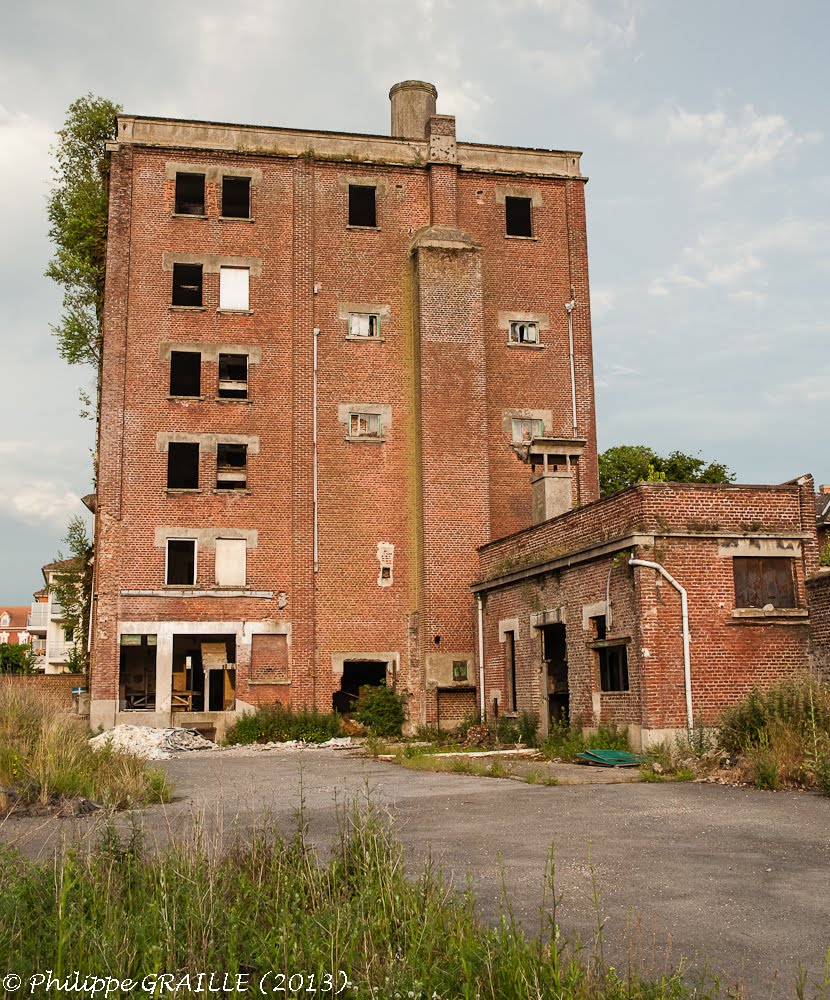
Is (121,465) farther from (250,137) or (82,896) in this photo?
(82,896)

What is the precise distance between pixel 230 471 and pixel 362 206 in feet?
31.1

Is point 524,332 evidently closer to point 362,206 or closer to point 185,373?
point 362,206

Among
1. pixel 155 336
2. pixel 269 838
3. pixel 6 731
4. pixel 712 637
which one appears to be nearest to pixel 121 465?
pixel 155 336

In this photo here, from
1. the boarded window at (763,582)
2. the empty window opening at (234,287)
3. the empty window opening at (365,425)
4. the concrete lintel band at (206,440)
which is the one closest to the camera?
the boarded window at (763,582)

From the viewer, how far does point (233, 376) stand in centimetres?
3131

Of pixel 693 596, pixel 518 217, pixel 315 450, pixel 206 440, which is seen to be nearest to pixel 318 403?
pixel 315 450

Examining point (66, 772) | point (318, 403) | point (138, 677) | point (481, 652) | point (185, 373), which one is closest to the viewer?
point (66, 772)

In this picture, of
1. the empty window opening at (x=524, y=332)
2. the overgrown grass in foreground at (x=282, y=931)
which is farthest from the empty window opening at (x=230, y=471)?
the overgrown grass in foreground at (x=282, y=931)

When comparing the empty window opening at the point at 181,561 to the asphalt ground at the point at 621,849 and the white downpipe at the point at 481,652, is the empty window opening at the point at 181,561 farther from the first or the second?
the asphalt ground at the point at 621,849

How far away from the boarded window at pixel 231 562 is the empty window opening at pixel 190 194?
1042cm

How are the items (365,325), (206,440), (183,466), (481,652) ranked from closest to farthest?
1. (481,652)
2. (206,440)
3. (183,466)
4. (365,325)

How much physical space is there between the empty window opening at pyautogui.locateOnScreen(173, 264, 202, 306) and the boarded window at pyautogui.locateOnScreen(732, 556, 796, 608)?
19.1 m

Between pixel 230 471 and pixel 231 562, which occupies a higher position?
pixel 230 471

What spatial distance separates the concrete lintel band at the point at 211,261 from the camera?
1182 inches
